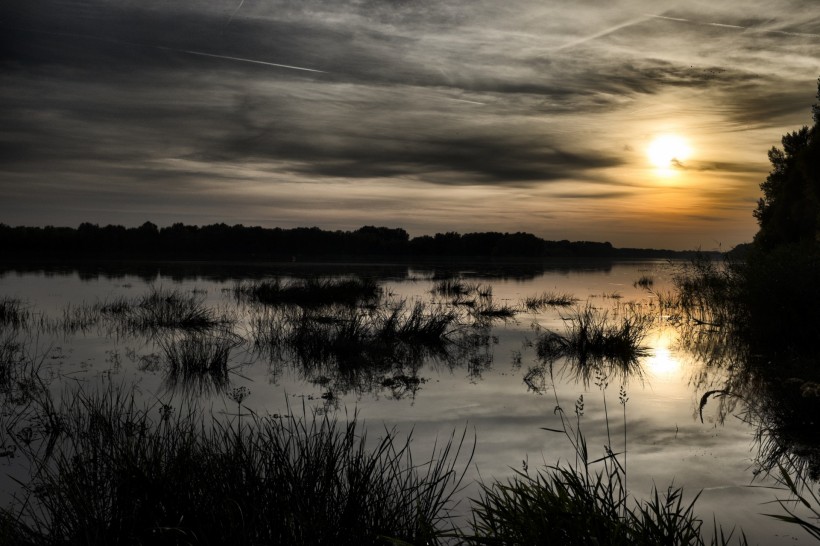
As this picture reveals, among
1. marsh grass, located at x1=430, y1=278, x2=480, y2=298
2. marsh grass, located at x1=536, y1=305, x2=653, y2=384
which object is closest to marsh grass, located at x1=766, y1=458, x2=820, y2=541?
marsh grass, located at x1=536, y1=305, x2=653, y2=384

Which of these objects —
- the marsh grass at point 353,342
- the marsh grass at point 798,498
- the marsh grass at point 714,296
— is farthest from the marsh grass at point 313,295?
the marsh grass at point 798,498

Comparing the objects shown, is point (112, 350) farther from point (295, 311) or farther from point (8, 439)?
point (295, 311)

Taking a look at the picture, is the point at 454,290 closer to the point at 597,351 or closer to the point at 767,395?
the point at 597,351

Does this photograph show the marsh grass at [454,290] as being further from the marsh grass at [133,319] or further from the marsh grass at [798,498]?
the marsh grass at [798,498]

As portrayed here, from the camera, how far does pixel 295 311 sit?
71.8 ft

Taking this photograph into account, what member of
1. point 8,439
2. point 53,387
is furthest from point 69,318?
point 8,439

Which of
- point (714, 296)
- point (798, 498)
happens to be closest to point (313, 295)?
point (714, 296)

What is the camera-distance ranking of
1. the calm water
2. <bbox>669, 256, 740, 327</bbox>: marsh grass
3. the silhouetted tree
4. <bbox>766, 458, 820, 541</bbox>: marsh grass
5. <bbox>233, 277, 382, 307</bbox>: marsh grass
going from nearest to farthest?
1. <bbox>766, 458, 820, 541</bbox>: marsh grass
2. the calm water
3. <bbox>669, 256, 740, 327</bbox>: marsh grass
4. the silhouetted tree
5. <bbox>233, 277, 382, 307</bbox>: marsh grass

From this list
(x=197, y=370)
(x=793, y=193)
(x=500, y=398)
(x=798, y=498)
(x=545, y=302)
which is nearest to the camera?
(x=798, y=498)

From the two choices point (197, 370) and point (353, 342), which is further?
point (353, 342)

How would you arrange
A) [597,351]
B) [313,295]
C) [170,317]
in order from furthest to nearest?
[313,295], [170,317], [597,351]

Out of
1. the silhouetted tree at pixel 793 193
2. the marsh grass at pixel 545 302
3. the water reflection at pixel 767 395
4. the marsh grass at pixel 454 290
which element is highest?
the silhouetted tree at pixel 793 193

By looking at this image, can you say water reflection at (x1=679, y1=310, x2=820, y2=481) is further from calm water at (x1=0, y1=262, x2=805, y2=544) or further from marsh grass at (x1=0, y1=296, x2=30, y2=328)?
marsh grass at (x1=0, y1=296, x2=30, y2=328)

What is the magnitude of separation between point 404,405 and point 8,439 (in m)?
4.96
